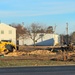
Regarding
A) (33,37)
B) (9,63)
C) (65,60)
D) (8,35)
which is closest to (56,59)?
(65,60)

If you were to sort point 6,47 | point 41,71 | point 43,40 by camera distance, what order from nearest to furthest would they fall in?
1. point 41,71
2. point 6,47
3. point 43,40

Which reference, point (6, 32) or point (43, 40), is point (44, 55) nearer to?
point (6, 32)

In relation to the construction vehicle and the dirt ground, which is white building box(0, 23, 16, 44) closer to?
the construction vehicle

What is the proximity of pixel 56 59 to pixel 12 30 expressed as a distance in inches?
3138

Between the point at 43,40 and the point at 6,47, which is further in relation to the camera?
the point at 43,40

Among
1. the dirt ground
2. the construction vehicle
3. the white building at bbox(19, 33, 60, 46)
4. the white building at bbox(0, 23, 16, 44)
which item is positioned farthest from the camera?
the white building at bbox(19, 33, 60, 46)

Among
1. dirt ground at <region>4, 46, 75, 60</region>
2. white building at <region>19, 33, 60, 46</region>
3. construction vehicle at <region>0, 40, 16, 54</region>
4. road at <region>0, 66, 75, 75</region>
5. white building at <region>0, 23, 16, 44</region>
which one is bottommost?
road at <region>0, 66, 75, 75</region>

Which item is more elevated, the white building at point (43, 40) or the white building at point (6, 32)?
the white building at point (6, 32)

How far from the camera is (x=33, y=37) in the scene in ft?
417

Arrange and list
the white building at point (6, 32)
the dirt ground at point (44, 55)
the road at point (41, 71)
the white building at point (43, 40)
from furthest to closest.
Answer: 1. the white building at point (43, 40)
2. the white building at point (6, 32)
3. the dirt ground at point (44, 55)
4. the road at point (41, 71)

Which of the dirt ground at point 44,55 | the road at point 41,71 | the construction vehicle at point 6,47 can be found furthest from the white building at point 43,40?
the road at point 41,71

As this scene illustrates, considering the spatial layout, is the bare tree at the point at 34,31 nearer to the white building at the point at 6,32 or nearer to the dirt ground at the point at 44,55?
the white building at the point at 6,32

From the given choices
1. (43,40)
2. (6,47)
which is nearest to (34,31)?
(43,40)

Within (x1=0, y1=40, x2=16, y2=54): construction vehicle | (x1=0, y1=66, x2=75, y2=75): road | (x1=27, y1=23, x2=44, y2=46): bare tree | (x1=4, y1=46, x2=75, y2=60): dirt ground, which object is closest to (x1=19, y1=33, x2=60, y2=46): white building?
(x1=27, y1=23, x2=44, y2=46): bare tree
